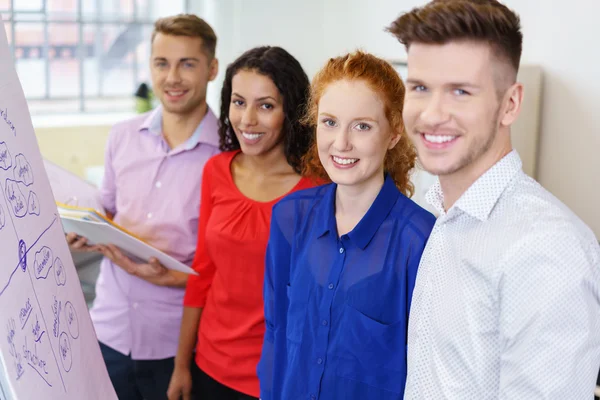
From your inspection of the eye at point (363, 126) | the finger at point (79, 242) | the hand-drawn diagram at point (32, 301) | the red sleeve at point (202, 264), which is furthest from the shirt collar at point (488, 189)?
the finger at point (79, 242)

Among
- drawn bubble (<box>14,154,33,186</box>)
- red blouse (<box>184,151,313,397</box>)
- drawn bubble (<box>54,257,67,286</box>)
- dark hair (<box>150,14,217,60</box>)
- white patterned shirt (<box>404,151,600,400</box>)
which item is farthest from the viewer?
dark hair (<box>150,14,217,60</box>)

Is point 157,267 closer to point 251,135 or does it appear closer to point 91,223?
point 91,223

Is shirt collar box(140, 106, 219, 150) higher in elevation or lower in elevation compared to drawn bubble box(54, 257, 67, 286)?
higher

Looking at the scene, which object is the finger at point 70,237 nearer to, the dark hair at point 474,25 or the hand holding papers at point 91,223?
the hand holding papers at point 91,223

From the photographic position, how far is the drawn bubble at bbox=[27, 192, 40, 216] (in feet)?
4.25

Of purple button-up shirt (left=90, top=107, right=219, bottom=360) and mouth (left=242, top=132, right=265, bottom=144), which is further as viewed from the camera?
purple button-up shirt (left=90, top=107, right=219, bottom=360)

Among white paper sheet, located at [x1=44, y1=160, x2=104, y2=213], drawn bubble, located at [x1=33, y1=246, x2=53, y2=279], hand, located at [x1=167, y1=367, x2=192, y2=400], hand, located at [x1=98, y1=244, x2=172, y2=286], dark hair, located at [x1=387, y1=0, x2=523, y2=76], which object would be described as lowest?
hand, located at [x1=167, y1=367, x2=192, y2=400]

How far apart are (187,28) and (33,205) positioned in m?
1.03

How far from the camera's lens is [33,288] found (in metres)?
1.23

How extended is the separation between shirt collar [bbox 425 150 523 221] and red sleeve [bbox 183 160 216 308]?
3.08 feet

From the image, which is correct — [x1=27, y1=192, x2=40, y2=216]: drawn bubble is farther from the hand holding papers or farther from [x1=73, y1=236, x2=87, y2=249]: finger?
[x1=73, y1=236, x2=87, y2=249]: finger

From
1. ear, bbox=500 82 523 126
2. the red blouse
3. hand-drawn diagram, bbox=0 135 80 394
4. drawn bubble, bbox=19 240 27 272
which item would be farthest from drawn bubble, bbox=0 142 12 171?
ear, bbox=500 82 523 126

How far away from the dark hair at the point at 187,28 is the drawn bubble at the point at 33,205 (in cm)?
99

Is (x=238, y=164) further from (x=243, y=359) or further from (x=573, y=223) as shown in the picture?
(x=573, y=223)
